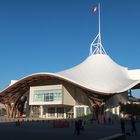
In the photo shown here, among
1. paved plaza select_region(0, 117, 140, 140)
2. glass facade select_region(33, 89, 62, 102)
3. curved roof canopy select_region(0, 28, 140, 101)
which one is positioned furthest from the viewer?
glass facade select_region(33, 89, 62, 102)

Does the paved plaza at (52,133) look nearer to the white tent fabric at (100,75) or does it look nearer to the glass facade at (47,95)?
the white tent fabric at (100,75)

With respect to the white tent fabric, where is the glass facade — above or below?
below

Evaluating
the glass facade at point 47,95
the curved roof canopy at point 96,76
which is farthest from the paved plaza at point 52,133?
the glass facade at point 47,95

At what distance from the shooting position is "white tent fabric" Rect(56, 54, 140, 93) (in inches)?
2344

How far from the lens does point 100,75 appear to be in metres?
64.1

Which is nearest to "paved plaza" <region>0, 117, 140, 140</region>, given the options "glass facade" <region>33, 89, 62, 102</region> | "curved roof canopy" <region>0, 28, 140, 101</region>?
"curved roof canopy" <region>0, 28, 140, 101</region>

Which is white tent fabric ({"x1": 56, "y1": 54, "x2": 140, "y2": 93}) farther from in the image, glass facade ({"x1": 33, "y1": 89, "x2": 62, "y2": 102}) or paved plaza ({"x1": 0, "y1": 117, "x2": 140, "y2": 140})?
paved plaza ({"x1": 0, "y1": 117, "x2": 140, "y2": 140})

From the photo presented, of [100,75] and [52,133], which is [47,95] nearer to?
[100,75]

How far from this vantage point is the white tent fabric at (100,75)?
195ft

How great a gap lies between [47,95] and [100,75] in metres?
12.3

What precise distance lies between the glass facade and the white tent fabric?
4189 mm

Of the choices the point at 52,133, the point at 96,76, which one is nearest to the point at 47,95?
the point at 96,76

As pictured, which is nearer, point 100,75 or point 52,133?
point 52,133

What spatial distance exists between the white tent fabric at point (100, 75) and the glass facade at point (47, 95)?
419cm
